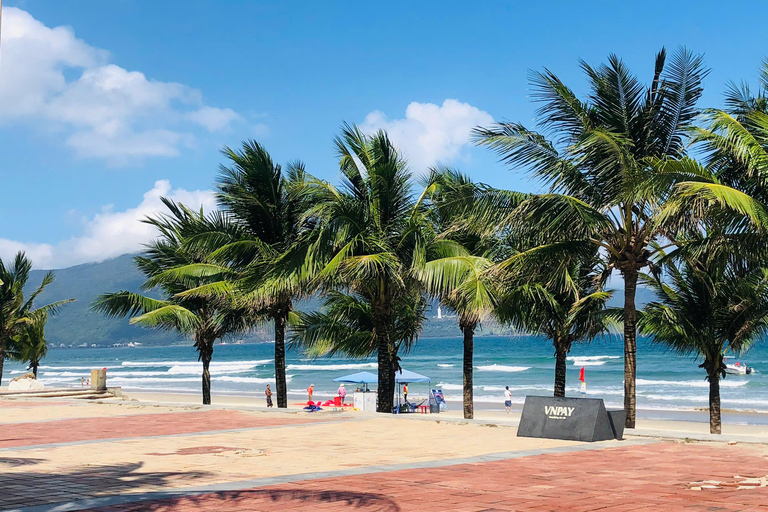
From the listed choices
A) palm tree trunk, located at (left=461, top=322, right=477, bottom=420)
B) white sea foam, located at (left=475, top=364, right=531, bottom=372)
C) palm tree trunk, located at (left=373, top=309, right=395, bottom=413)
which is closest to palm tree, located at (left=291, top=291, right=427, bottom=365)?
palm tree trunk, located at (left=461, top=322, right=477, bottom=420)

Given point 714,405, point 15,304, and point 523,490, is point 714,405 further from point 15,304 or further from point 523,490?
point 15,304

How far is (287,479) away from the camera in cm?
862

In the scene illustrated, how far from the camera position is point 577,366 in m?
84.5

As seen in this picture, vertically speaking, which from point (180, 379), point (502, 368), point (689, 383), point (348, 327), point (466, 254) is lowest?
point (180, 379)

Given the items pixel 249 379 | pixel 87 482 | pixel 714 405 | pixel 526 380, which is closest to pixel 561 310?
pixel 714 405

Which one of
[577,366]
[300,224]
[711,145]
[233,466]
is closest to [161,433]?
[233,466]

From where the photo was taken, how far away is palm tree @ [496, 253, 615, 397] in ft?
59.6

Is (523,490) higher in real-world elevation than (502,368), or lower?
higher

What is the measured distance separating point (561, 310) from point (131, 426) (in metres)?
10.6

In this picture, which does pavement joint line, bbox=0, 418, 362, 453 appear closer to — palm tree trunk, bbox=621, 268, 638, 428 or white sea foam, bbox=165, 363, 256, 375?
palm tree trunk, bbox=621, 268, 638, 428

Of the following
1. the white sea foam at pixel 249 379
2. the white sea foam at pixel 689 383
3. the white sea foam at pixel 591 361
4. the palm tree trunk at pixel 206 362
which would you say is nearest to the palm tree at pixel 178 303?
the palm tree trunk at pixel 206 362

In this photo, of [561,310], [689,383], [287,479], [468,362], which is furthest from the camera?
[689,383]

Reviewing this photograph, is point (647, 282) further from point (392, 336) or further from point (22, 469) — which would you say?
point (22, 469)

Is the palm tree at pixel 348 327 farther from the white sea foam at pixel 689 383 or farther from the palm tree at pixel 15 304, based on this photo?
the white sea foam at pixel 689 383
